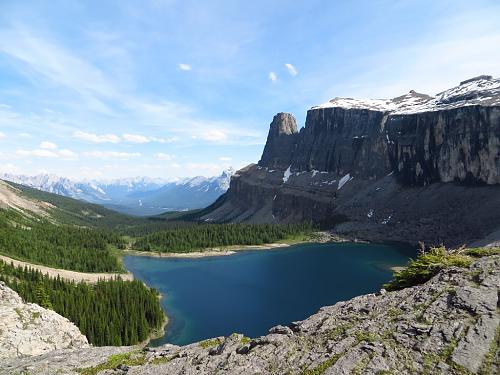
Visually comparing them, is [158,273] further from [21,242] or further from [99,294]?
[99,294]

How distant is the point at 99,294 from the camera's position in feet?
284

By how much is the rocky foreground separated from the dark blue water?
5509cm

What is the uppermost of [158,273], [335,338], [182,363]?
[335,338]

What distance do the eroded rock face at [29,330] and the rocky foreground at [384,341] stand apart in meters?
21.1

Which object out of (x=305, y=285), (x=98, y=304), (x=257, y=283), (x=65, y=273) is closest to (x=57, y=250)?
(x=65, y=273)

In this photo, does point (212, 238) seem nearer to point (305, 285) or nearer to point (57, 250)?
point (57, 250)

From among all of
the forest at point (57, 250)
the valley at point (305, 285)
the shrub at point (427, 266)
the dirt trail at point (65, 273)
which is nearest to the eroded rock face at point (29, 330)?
the valley at point (305, 285)

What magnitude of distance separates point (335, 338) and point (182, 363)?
877cm

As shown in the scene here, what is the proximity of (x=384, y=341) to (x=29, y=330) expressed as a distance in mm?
41534

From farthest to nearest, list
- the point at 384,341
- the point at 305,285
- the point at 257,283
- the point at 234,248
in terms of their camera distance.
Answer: the point at 234,248
the point at 257,283
the point at 305,285
the point at 384,341

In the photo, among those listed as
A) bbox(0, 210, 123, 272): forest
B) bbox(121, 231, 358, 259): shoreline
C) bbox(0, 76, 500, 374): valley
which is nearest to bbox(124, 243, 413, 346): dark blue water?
bbox(0, 76, 500, 374): valley

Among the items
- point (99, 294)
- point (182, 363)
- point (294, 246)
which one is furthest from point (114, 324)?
point (294, 246)

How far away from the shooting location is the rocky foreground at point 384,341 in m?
17.4

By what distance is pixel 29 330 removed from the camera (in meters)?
45.8
